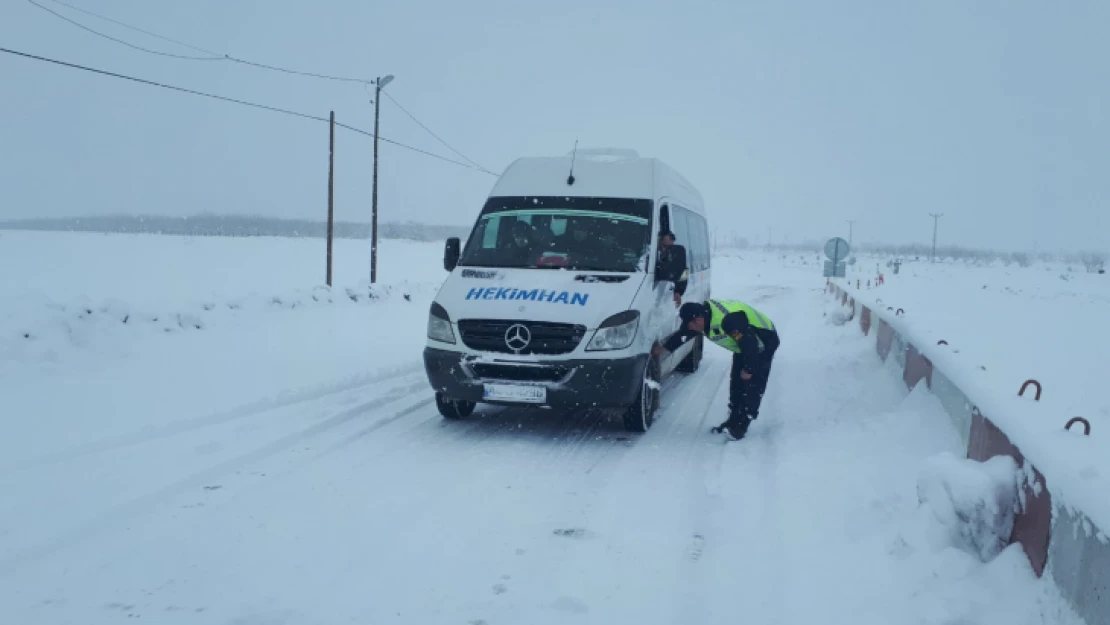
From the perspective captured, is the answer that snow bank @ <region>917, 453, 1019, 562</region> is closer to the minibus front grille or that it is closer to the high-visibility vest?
the high-visibility vest

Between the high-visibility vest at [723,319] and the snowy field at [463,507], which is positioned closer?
the snowy field at [463,507]

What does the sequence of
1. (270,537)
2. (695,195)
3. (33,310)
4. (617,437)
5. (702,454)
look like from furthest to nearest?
(695,195) → (33,310) → (617,437) → (702,454) → (270,537)

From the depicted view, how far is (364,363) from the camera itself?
34.2 ft

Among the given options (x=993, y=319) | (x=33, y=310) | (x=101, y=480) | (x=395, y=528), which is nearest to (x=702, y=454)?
(x=395, y=528)

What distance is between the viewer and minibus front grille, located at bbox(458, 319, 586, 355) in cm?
641

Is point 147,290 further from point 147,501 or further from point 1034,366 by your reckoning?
point 1034,366

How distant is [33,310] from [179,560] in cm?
788

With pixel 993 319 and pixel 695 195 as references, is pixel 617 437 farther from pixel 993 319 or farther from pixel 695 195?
pixel 993 319

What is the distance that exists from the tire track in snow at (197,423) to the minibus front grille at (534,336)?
2.56m

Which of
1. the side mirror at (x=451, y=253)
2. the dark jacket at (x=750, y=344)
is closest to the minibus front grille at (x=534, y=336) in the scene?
the dark jacket at (x=750, y=344)

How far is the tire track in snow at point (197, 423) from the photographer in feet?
18.7

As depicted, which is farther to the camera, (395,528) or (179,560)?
(395,528)

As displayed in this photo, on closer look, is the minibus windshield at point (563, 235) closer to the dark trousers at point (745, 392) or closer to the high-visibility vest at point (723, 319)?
the high-visibility vest at point (723, 319)


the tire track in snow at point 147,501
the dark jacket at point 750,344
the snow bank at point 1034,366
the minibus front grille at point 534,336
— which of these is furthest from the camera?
the dark jacket at point 750,344
